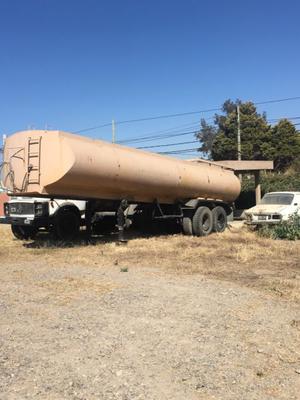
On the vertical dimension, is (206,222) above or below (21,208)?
below

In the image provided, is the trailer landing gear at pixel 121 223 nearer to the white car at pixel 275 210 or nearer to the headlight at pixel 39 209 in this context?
the headlight at pixel 39 209

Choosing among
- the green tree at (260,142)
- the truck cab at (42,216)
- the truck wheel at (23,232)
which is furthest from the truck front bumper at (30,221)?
the green tree at (260,142)

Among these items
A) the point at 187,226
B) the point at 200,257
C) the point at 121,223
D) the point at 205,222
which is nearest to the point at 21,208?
the point at 121,223

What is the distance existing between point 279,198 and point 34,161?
9935mm

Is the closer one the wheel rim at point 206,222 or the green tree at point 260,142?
the wheel rim at point 206,222

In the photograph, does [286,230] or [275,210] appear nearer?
[286,230]

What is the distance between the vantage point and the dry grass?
9.91 m

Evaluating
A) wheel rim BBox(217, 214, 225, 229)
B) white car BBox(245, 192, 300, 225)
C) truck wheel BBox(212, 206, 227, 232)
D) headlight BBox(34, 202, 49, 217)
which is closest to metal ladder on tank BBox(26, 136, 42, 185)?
headlight BBox(34, 202, 49, 217)

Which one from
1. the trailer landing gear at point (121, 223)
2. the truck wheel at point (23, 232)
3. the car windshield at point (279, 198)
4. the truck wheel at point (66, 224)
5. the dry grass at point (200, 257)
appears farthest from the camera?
the car windshield at point (279, 198)

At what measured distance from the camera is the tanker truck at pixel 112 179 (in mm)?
13188

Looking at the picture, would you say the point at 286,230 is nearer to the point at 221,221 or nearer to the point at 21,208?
the point at 221,221

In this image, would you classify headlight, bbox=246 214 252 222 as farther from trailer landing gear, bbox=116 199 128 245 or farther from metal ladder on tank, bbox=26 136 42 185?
metal ladder on tank, bbox=26 136 42 185

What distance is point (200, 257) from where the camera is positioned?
12.8 metres

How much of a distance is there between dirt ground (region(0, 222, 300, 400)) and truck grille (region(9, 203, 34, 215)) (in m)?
3.92
